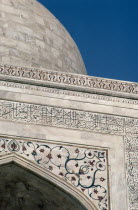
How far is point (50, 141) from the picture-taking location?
5688 mm

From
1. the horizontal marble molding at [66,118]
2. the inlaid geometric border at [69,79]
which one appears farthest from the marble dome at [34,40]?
the horizontal marble molding at [66,118]

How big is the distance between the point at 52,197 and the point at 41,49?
1882 mm

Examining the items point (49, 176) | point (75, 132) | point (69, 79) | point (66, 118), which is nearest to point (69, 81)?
point (69, 79)

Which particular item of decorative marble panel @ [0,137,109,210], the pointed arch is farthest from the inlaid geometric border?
the pointed arch

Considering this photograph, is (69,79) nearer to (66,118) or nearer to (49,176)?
(66,118)

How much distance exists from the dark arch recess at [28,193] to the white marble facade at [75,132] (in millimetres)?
107

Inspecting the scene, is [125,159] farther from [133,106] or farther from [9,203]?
[9,203]

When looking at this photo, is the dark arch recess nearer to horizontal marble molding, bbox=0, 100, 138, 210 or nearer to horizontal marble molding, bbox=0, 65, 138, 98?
horizontal marble molding, bbox=0, 100, 138, 210

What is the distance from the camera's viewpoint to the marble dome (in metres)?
6.76

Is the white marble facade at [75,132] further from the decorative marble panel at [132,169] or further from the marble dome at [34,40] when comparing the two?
the marble dome at [34,40]

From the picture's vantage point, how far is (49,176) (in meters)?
5.54

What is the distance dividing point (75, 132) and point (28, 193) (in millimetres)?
720

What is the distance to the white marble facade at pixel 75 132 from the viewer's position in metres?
5.56

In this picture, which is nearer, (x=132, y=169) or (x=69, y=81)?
(x=132, y=169)
